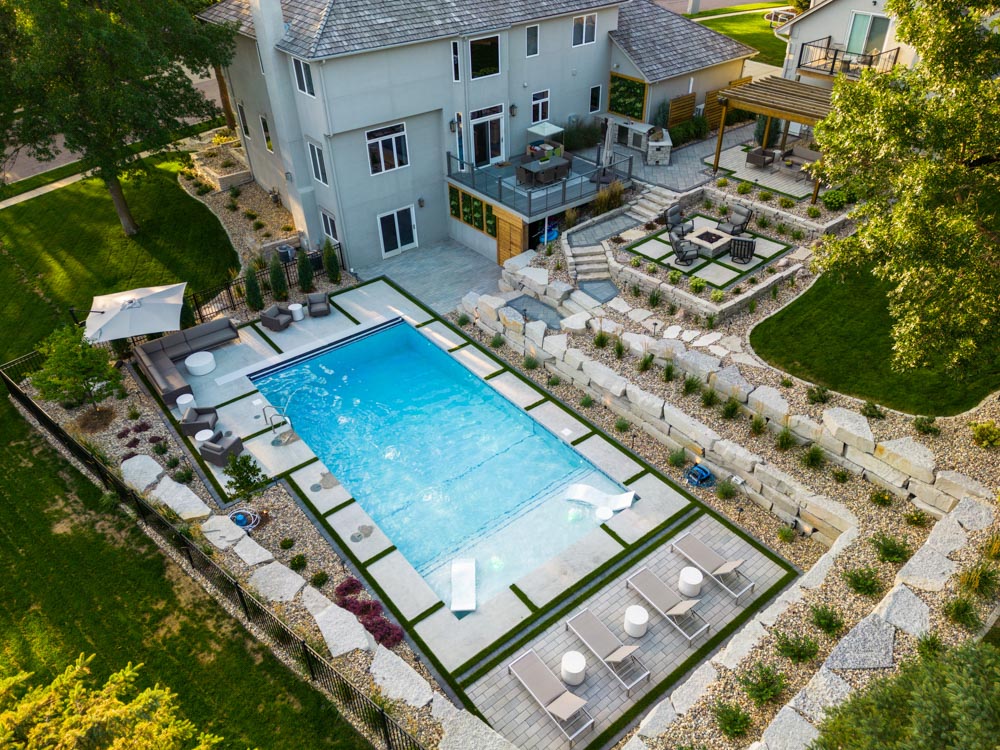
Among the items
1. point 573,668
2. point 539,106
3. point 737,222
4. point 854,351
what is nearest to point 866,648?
point 573,668

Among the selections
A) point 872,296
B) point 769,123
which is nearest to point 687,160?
point 769,123

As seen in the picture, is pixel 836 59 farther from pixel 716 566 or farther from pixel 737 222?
pixel 716 566

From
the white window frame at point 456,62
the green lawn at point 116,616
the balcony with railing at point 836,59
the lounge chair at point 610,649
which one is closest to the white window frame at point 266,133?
the white window frame at point 456,62

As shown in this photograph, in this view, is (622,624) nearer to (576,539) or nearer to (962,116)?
(576,539)

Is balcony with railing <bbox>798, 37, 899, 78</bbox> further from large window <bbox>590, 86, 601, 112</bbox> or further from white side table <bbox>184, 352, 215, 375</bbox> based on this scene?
white side table <bbox>184, 352, 215, 375</bbox>

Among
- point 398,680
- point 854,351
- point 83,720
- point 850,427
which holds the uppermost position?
point 83,720

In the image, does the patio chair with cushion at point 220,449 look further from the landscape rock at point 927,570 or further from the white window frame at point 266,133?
the landscape rock at point 927,570
